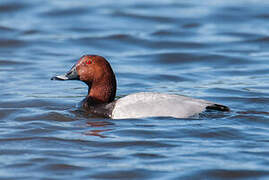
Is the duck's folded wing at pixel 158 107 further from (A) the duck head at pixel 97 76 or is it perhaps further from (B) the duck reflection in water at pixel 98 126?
(A) the duck head at pixel 97 76

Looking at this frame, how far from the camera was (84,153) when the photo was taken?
7.38 meters

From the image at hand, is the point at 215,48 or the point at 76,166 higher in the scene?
the point at 215,48

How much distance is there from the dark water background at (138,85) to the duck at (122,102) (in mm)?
161

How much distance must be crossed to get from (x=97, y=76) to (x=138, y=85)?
2.49 meters

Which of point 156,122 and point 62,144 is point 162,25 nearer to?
point 156,122

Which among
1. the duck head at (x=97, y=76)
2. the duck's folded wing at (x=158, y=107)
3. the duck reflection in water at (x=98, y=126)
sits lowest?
the duck reflection in water at (x=98, y=126)

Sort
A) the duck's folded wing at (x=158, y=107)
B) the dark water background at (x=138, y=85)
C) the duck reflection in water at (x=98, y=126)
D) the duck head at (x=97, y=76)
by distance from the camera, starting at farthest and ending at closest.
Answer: the duck head at (x=97, y=76), the duck's folded wing at (x=158, y=107), the duck reflection in water at (x=98, y=126), the dark water background at (x=138, y=85)

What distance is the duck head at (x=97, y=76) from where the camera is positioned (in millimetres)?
9484

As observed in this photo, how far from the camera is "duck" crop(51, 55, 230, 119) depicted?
880 cm

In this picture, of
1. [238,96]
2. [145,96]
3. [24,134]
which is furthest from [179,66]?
[24,134]

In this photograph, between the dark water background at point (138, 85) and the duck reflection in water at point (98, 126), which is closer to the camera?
the dark water background at point (138, 85)

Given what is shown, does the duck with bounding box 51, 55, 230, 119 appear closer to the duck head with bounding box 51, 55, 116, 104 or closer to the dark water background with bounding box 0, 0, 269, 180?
the duck head with bounding box 51, 55, 116, 104

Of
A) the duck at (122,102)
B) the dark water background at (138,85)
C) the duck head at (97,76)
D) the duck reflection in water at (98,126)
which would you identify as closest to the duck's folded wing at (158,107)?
the duck at (122,102)

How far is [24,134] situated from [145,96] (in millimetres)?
1833
